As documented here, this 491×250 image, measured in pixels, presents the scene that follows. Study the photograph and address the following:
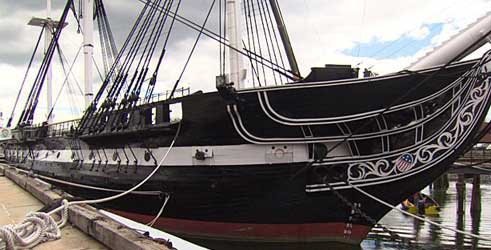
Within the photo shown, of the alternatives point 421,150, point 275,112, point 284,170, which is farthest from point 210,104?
point 421,150

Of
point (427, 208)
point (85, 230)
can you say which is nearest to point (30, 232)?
point (85, 230)

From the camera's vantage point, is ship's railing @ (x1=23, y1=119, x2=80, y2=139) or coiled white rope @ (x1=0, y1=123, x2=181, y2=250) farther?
ship's railing @ (x1=23, y1=119, x2=80, y2=139)

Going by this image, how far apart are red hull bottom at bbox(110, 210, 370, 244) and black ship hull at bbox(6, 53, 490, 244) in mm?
22

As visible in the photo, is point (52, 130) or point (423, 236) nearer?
point (423, 236)

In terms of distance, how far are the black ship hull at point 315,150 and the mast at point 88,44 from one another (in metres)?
11.4

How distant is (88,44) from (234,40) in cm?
1161

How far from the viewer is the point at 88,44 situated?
20.8 m

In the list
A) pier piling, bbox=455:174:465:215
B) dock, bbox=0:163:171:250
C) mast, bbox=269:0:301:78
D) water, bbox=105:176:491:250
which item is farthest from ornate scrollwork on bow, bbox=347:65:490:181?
pier piling, bbox=455:174:465:215

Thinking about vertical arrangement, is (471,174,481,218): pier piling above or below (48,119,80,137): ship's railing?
below

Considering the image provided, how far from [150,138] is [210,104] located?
228 centimetres

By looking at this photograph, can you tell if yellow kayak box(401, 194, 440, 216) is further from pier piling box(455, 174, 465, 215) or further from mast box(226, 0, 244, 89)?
mast box(226, 0, 244, 89)

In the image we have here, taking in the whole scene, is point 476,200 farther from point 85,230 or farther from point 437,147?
point 85,230

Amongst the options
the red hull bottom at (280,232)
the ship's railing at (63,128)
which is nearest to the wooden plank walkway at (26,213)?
the red hull bottom at (280,232)

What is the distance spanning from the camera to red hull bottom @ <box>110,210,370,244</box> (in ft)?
30.9
